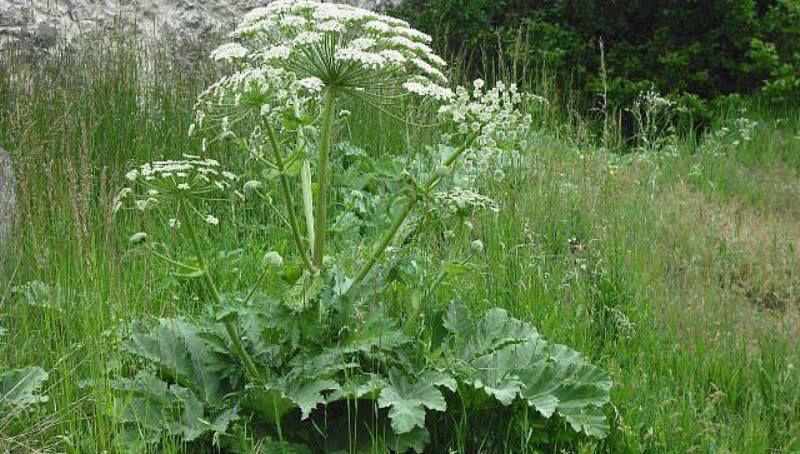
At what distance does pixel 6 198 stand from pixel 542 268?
8.12 feet

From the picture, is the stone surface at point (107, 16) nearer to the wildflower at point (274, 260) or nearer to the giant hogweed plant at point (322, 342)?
the giant hogweed plant at point (322, 342)

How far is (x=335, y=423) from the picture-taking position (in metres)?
3.21

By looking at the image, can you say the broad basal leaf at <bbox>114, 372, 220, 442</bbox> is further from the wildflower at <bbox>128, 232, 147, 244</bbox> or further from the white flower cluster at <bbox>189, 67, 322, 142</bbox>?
the white flower cluster at <bbox>189, 67, 322, 142</bbox>

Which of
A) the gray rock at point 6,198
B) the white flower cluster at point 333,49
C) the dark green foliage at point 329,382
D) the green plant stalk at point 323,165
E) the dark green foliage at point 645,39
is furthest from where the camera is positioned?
the dark green foliage at point 645,39

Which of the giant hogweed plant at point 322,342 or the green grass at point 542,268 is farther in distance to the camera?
the green grass at point 542,268

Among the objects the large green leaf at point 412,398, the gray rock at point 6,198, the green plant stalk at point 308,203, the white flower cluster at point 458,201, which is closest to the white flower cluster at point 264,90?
the green plant stalk at point 308,203

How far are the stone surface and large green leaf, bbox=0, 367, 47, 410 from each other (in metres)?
4.10

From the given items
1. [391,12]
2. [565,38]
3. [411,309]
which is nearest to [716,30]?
[565,38]

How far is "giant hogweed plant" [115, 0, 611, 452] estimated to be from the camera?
9.91ft

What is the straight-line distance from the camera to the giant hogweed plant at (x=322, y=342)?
3021mm

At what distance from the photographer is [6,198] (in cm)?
457

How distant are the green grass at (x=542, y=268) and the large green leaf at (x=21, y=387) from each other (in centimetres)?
7

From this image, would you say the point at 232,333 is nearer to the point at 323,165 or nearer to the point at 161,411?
the point at 161,411

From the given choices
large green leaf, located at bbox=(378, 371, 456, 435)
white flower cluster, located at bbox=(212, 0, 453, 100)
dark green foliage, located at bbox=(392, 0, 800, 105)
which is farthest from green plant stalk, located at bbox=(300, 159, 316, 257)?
dark green foliage, located at bbox=(392, 0, 800, 105)
